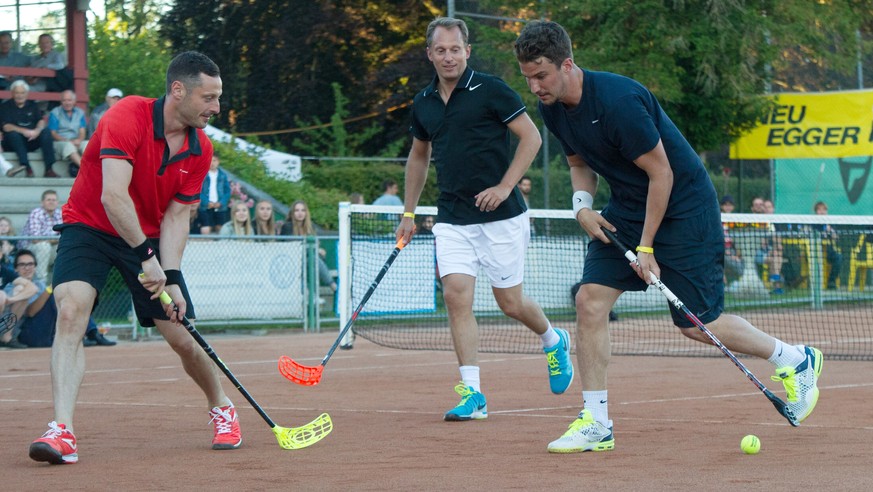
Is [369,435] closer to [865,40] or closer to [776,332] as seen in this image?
[776,332]

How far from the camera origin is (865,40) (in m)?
22.4

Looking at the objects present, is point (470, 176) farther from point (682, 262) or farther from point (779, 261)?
point (779, 261)

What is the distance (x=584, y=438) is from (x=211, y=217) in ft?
40.0

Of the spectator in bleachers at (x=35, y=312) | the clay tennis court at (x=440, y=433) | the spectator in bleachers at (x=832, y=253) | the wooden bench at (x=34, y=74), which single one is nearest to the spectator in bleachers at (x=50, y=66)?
the wooden bench at (x=34, y=74)

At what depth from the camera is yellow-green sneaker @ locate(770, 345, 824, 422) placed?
22.2ft

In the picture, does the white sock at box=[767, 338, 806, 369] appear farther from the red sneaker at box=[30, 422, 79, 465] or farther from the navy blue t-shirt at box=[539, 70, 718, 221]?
the red sneaker at box=[30, 422, 79, 465]

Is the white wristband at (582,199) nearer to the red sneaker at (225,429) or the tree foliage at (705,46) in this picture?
the red sneaker at (225,429)

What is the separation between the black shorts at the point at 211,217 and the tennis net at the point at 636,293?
10.3 ft

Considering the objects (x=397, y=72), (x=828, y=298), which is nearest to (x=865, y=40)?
(x=828, y=298)

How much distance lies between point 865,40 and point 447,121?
16.2 metres

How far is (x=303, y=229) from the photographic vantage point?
685 inches

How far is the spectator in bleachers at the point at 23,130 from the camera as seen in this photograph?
18266 millimetres

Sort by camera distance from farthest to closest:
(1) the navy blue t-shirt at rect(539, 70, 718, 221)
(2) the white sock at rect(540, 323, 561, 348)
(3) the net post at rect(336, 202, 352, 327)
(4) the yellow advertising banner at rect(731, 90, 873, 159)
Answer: (4) the yellow advertising banner at rect(731, 90, 873, 159) → (3) the net post at rect(336, 202, 352, 327) → (2) the white sock at rect(540, 323, 561, 348) → (1) the navy blue t-shirt at rect(539, 70, 718, 221)

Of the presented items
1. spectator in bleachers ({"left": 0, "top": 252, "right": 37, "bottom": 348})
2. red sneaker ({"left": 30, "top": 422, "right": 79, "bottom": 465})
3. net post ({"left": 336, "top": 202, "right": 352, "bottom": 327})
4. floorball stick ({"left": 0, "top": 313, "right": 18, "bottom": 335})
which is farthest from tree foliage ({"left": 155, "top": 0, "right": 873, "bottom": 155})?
red sneaker ({"left": 30, "top": 422, "right": 79, "bottom": 465})
